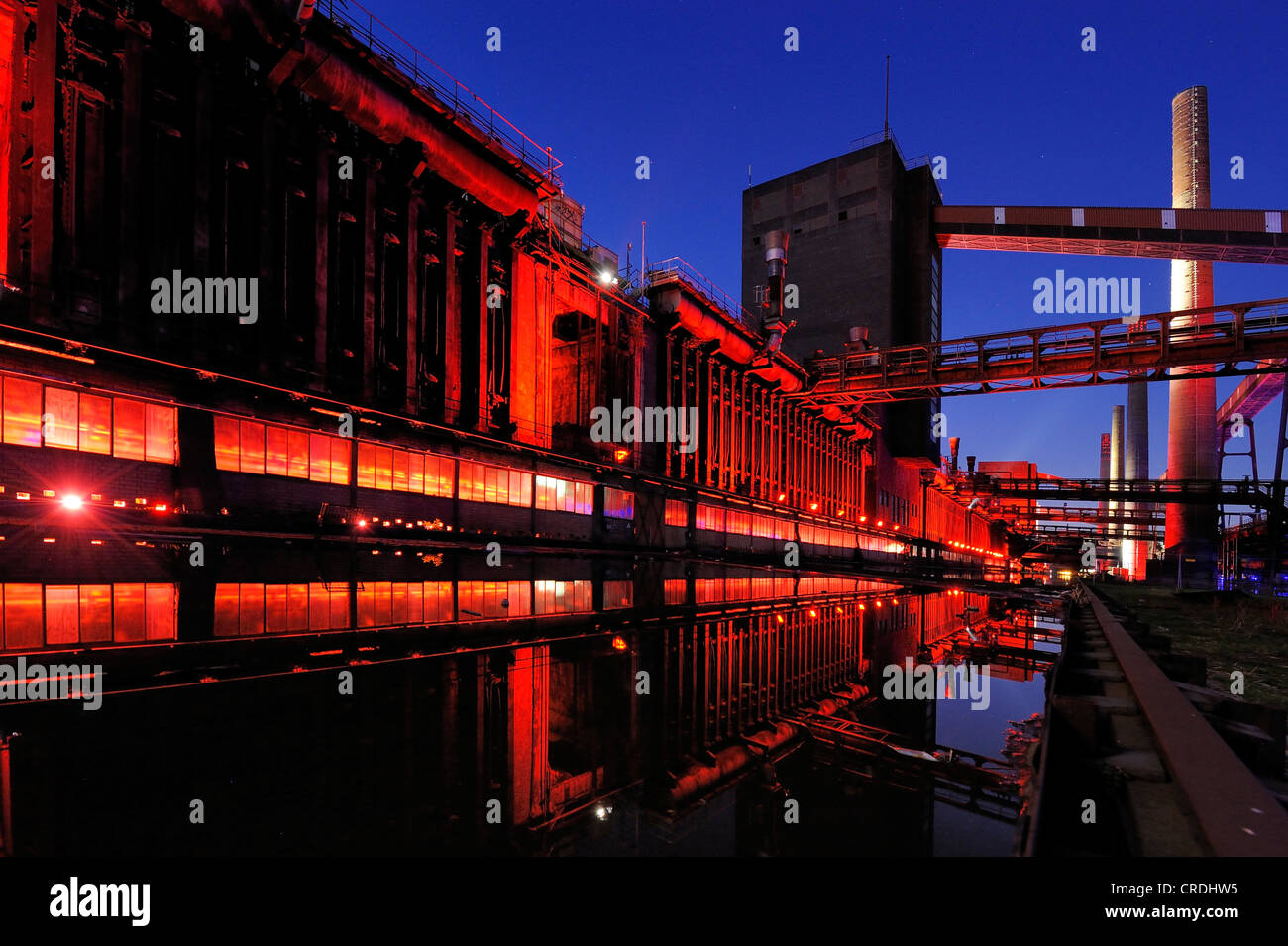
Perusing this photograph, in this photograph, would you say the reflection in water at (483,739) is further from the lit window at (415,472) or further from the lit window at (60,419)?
the lit window at (415,472)

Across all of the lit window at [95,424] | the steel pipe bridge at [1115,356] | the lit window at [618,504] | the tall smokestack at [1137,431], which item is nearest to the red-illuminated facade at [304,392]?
the lit window at [95,424]

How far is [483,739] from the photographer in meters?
4.31

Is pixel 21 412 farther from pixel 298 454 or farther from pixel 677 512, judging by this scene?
pixel 677 512

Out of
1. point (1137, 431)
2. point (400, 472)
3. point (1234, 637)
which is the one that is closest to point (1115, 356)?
point (1234, 637)

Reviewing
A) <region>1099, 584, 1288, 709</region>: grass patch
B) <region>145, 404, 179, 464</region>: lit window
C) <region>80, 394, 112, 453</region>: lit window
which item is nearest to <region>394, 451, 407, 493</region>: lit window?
<region>145, 404, 179, 464</region>: lit window

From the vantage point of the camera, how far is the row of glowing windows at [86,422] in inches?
567

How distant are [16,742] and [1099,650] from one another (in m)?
11.8

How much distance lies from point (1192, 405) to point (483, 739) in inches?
2703

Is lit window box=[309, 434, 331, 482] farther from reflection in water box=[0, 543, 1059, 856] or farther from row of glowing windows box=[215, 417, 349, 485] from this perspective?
reflection in water box=[0, 543, 1059, 856]

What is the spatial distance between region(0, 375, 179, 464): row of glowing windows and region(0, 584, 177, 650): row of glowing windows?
270 inches

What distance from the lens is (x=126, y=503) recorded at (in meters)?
15.9

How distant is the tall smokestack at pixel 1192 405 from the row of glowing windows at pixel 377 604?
57.7 meters

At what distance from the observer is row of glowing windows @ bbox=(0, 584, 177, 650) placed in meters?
7.23
